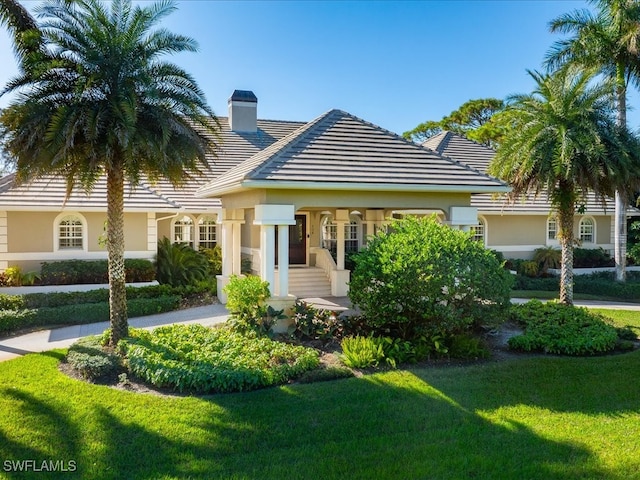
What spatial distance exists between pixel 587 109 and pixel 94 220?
51.7 feet

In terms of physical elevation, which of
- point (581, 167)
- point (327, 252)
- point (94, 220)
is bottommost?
point (327, 252)

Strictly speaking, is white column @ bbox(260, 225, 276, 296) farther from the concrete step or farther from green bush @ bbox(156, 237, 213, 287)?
green bush @ bbox(156, 237, 213, 287)

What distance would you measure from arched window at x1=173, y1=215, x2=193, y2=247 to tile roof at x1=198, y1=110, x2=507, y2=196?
670 cm

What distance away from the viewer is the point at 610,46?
757 inches

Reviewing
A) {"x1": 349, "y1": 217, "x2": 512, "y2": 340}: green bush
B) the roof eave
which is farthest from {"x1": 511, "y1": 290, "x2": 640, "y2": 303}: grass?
{"x1": 349, "y1": 217, "x2": 512, "y2": 340}: green bush

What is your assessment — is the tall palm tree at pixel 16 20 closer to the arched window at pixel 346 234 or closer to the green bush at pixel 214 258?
the green bush at pixel 214 258

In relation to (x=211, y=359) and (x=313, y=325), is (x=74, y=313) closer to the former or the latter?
(x=211, y=359)

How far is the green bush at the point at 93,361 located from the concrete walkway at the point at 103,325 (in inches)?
61.8

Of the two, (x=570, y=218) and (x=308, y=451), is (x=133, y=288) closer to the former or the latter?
(x=308, y=451)

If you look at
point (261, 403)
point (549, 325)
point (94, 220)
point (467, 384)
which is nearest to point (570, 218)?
point (549, 325)

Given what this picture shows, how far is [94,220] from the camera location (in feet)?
53.6

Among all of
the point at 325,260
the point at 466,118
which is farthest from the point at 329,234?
the point at 466,118

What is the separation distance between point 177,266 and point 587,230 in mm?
20130

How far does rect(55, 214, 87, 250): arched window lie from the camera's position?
16.1 meters
